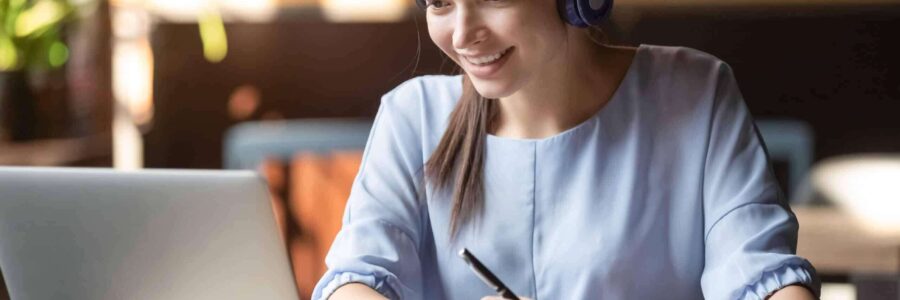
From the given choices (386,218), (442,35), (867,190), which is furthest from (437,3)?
(867,190)

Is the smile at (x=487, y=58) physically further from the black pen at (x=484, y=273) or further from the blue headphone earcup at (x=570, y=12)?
the black pen at (x=484, y=273)

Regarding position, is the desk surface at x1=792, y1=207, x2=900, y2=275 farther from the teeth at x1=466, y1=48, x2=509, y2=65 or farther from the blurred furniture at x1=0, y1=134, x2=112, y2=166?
the blurred furniture at x1=0, y1=134, x2=112, y2=166

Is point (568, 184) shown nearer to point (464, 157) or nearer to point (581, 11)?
point (464, 157)

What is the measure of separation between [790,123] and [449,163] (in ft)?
8.37

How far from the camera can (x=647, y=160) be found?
61.7 inches

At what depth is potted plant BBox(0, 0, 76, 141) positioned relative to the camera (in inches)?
129

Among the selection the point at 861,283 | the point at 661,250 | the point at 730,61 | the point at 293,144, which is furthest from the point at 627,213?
the point at 730,61

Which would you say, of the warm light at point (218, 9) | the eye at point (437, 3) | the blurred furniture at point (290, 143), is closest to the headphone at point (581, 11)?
the eye at point (437, 3)

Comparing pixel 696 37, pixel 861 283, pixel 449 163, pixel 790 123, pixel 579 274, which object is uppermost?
pixel 449 163

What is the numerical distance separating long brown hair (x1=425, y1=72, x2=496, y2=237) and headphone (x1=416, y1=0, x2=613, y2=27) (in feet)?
0.64

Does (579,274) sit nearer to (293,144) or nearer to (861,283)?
(861,283)

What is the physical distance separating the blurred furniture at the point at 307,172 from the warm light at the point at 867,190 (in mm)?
1007

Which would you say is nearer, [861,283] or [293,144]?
[861,283]

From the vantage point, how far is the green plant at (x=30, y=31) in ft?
10.8
